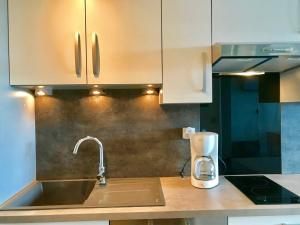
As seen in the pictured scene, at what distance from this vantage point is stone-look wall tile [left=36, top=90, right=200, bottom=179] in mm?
1747

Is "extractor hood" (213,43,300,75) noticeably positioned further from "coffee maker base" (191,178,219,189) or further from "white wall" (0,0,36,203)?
"white wall" (0,0,36,203)

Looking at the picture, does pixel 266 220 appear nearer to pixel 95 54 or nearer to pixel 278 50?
pixel 278 50

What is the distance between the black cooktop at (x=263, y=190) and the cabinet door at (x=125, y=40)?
83 cm

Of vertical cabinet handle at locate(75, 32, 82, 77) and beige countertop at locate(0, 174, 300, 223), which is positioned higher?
vertical cabinet handle at locate(75, 32, 82, 77)

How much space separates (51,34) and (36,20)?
0.11 m

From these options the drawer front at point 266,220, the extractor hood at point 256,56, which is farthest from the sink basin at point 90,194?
the extractor hood at point 256,56

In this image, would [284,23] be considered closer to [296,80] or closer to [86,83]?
[296,80]

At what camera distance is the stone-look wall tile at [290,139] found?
5.98 ft

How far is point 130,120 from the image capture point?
1.78 m

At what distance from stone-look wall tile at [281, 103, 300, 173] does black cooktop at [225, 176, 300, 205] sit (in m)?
0.23

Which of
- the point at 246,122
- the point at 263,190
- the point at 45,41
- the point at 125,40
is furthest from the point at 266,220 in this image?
the point at 45,41

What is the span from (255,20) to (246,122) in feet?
2.30

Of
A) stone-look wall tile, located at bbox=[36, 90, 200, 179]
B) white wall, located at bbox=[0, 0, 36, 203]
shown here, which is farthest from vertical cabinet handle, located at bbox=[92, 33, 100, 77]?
white wall, located at bbox=[0, 0, 36, 203]

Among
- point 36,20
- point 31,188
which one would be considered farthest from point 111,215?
point 36,20
